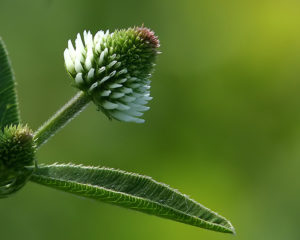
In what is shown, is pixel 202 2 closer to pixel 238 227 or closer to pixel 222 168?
pixel 222 168

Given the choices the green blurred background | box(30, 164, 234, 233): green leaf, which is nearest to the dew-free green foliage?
box(30, 164, 234, 233): green leaf

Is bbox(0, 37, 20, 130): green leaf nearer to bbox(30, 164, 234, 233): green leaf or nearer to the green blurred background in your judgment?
bbox(30, 164, 234, 233): green leaf

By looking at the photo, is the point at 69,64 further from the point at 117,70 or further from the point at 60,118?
the point at 60,118

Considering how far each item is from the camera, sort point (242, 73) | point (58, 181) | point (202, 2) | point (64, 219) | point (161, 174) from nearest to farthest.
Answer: point (58, 181), point (64, 219), point (161, 174), point (242, 73), point (202, 2)

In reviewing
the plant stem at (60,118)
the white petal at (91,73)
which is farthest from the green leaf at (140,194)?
the white petal at (91,73)

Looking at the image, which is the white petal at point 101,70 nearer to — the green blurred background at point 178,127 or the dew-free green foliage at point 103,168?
the dew-free green foliage at point 103,168

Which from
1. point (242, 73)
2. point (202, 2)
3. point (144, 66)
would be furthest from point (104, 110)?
point (202, 2)
